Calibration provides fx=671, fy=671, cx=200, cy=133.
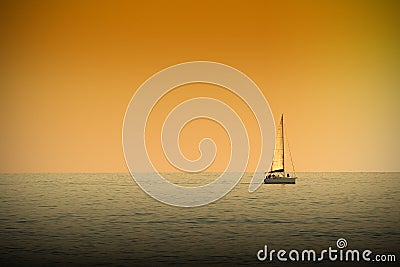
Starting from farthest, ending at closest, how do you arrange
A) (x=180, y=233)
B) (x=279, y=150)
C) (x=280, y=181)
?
(x=280, y=181)
(x=279, y=150)
(x=180, y=233)

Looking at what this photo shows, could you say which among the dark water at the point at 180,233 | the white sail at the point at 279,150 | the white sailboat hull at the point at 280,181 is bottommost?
the dark water at the point at 180,233

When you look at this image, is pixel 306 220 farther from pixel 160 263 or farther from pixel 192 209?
pixel 160 263

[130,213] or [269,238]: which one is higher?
[130,213]

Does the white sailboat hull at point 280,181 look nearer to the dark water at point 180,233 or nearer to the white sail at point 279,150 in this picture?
the white sail at point 279,150

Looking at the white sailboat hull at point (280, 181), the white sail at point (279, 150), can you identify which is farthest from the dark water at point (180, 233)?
the white sailboat hull at point (280, 181)

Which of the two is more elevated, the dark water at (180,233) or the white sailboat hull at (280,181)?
the white sailboat hull at (280,181)

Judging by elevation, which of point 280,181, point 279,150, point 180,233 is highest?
point 279,150

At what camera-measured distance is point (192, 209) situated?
5594 cm

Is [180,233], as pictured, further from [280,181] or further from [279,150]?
[280,181]

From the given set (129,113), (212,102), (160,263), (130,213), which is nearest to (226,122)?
(212,102)

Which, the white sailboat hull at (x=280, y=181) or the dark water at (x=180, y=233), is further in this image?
the white sailboat hull at (x=280, y=181)

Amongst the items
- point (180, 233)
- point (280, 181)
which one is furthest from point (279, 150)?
point (180, 233)

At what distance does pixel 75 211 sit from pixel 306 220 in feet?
61.7

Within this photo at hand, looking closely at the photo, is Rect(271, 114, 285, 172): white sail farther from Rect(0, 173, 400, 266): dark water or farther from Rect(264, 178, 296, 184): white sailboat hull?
Rect(0, 173, 400, 266): dark water
